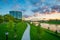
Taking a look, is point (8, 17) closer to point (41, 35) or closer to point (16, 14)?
point (16, 14)

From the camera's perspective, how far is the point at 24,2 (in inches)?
148

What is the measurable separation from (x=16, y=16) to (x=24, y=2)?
373mm

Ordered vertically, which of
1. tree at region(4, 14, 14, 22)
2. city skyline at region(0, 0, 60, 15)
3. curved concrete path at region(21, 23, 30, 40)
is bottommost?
curved concrete path at region(21, 23, 30, 40)

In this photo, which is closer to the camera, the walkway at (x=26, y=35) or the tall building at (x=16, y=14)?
the walkway at (x=26, y=35)

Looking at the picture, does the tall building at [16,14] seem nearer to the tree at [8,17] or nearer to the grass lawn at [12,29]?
the tree at [8,17]

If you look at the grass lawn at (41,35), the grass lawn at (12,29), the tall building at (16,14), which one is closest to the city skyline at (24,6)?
the tall building at (16,14)

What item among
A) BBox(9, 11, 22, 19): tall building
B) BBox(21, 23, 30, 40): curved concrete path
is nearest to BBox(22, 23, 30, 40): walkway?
BBox(21, 23, 30, 40): curved concrete path

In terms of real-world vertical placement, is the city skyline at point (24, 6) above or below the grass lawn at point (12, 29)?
above

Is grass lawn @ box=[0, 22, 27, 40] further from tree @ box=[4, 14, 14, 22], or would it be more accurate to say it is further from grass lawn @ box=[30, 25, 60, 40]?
grass lawn @ box=[30, 25, 60, 40]

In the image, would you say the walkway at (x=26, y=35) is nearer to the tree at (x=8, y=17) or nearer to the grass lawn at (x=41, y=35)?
the grass lawn at (x=41, y=35)

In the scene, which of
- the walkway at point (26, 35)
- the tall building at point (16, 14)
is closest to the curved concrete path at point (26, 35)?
the walkway at point (26, 35)

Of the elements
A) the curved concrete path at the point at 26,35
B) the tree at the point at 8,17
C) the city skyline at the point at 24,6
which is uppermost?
the city skyline at the point at 24,6

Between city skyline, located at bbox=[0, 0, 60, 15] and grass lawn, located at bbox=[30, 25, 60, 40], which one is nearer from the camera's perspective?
grass lawn, located at bbox=[30, 25, 60, 40]

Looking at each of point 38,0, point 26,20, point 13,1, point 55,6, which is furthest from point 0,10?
point 55,6
